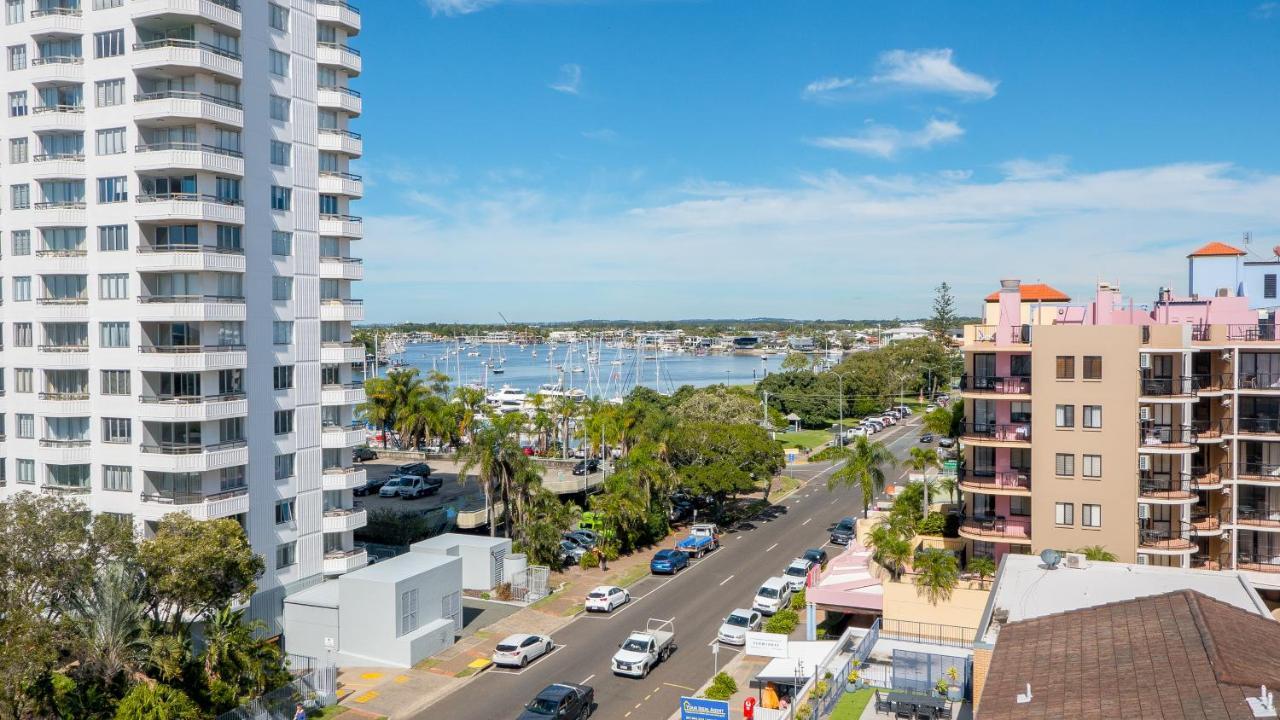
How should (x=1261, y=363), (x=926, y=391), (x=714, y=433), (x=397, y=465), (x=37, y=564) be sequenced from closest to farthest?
1. (x=37, y=564)
2. (x=1261, y=363)
3. (x=714, y=433)
4. (x=397, y=465)
5. (x=926, y=391)

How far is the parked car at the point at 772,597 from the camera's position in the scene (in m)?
45.6

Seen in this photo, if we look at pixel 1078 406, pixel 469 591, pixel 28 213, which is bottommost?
pixel 469 591

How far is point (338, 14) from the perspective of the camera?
46781 mm

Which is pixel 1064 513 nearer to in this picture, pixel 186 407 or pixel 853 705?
pixel 853 705

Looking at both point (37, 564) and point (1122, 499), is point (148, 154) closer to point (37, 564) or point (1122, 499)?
point (37, 564)

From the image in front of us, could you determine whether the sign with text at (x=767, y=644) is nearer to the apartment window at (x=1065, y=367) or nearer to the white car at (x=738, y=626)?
the white car at (x=738, y=626)

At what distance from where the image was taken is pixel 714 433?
66188 millimetres

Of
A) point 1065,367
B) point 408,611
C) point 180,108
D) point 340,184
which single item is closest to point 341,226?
point 340,184

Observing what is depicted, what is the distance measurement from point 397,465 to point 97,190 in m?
45.9

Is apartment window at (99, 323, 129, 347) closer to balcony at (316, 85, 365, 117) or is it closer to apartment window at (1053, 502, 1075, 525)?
balcony at (316, 85, 365, 117)

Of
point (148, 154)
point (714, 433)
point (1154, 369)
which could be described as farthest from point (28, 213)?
point (1154, 369)

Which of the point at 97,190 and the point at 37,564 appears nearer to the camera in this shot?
the point at 37,564

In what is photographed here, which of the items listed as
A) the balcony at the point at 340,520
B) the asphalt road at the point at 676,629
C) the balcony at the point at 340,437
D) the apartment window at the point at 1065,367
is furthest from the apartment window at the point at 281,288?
the apartment window at the point at 1065,367

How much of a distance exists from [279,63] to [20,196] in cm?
1359
